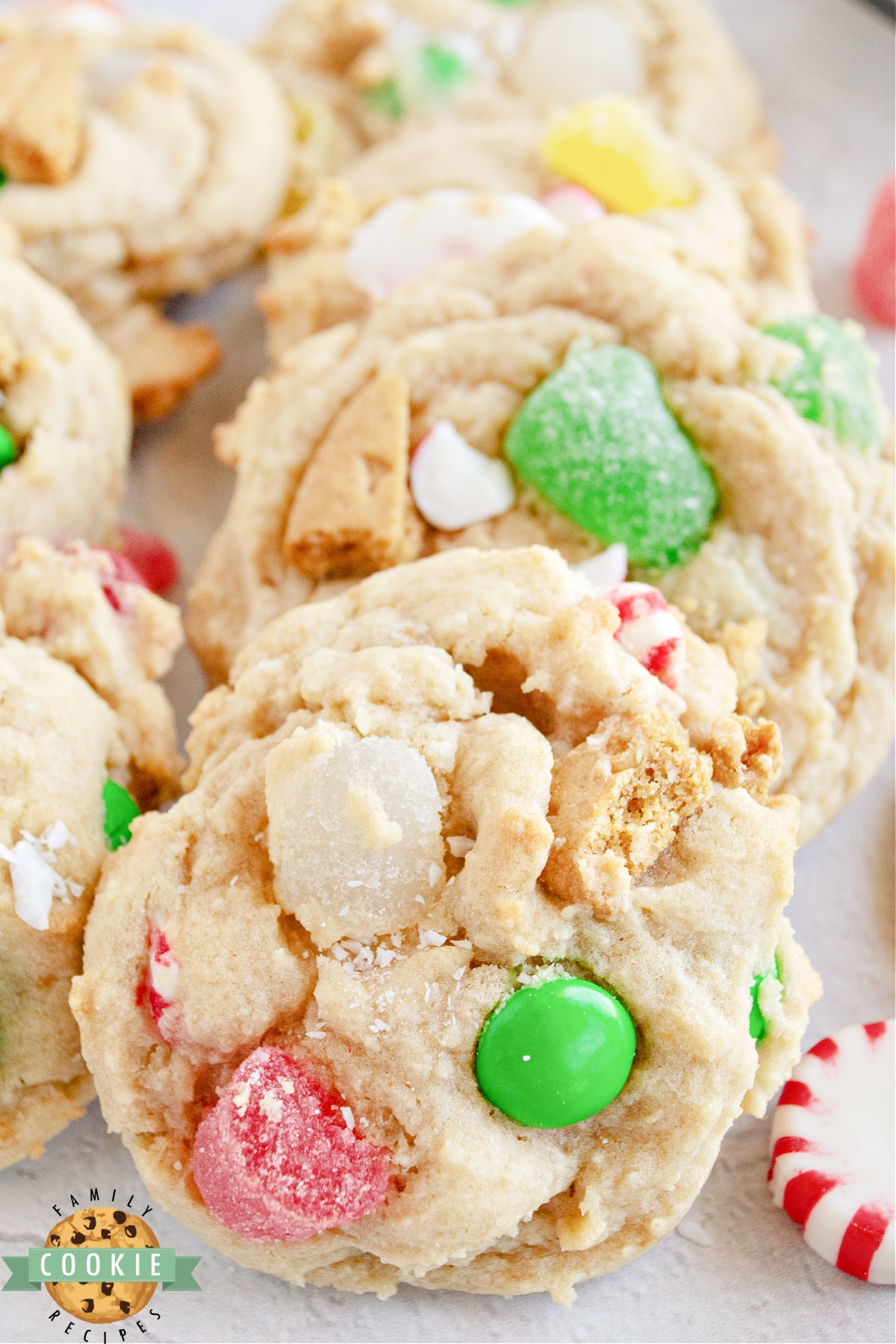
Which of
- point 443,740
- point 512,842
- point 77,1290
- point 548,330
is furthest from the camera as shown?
point 548,330

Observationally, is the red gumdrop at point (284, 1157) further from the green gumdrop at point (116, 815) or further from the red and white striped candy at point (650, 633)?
the red and white striped candy at point (650, 633)

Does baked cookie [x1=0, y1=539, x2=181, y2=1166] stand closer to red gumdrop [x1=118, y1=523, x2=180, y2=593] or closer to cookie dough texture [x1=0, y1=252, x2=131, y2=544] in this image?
cookie dough texture [x1=0, y1=252, x2=131, y2=544]

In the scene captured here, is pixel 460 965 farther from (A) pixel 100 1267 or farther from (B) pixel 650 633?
(A) pixel 100 1267

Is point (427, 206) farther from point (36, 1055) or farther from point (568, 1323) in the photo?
point (568, 1323)

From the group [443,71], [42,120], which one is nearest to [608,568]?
[42,120]

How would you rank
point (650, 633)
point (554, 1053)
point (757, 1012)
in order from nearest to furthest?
1. point (554, 1053)
2. point (757, 1012)
3. point (650, 633)

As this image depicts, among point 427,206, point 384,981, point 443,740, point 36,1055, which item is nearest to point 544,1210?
point 384,981

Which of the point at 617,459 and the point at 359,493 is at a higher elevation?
the point at 617,459

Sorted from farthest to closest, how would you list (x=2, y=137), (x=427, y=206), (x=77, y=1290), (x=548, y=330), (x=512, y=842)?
1. (x=2, y=137)
2. (x=427, y=206)
3. (x=548, y=330)
4. (x=77, y=1290)
5. (x=512, y=842)
